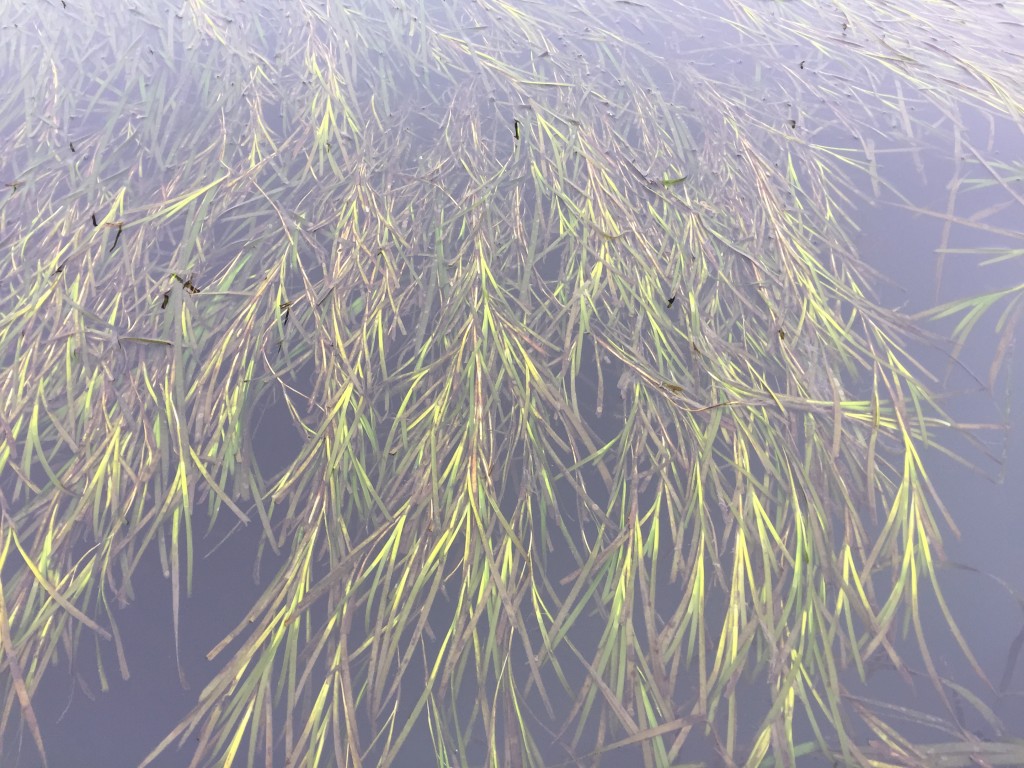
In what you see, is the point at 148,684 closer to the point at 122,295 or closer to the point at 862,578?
the point at 122,295

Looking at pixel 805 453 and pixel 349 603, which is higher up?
pixel 805 453

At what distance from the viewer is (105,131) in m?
1.69

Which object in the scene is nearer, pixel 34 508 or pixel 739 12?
pixel 34 508

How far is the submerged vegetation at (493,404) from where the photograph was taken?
86 centimetres

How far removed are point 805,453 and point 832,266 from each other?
0.57 m

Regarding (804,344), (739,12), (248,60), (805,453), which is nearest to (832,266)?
(804,344)

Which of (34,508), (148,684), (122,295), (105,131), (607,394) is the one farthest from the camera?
(105,131)

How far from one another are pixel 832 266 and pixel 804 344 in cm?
30

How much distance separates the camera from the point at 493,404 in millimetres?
1122

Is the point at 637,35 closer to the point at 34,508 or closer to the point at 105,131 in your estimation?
the point at 105,131

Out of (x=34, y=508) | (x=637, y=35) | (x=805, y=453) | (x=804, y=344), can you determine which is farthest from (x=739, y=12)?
(x=34, y=508)

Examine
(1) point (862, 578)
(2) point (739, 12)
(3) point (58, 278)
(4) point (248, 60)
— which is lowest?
(1) point (862, 578)

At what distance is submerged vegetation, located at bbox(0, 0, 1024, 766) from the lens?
86 centimetres

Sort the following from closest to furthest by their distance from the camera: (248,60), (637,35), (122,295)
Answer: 1. (122,295)
2. (248,60)
3. (637,35)
